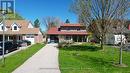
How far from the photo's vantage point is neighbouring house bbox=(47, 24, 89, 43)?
64.4m

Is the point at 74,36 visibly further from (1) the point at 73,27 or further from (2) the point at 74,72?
(2) the point at 74,72

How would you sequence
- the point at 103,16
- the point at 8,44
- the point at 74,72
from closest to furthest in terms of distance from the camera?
1. the point at 74,72
2. the point at 8,44
3. the point at 103,16

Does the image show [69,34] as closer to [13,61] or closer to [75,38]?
[75,38]

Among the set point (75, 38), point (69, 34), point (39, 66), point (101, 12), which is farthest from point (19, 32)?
point (39, 66)

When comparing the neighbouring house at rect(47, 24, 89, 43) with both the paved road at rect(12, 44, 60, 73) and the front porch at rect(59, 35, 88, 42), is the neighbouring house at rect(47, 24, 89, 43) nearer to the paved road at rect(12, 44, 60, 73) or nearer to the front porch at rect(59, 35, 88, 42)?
the front porch at rect(59, 35, 88, 42)

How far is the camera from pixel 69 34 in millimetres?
64312

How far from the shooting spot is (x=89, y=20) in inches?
1513

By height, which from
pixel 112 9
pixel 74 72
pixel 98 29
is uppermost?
pixel 112 9

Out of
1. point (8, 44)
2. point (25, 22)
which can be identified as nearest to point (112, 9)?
point (8, 44)

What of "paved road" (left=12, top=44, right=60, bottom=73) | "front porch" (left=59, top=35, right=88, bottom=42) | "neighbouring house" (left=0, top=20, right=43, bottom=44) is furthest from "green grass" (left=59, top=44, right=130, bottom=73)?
"front porch" (left=59, top=35, right=88, bottom=42)

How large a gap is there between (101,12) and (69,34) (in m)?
27.5

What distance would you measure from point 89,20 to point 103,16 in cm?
237

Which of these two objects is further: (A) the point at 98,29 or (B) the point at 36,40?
(B) the point at 36,40

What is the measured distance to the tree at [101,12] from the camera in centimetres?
3675
